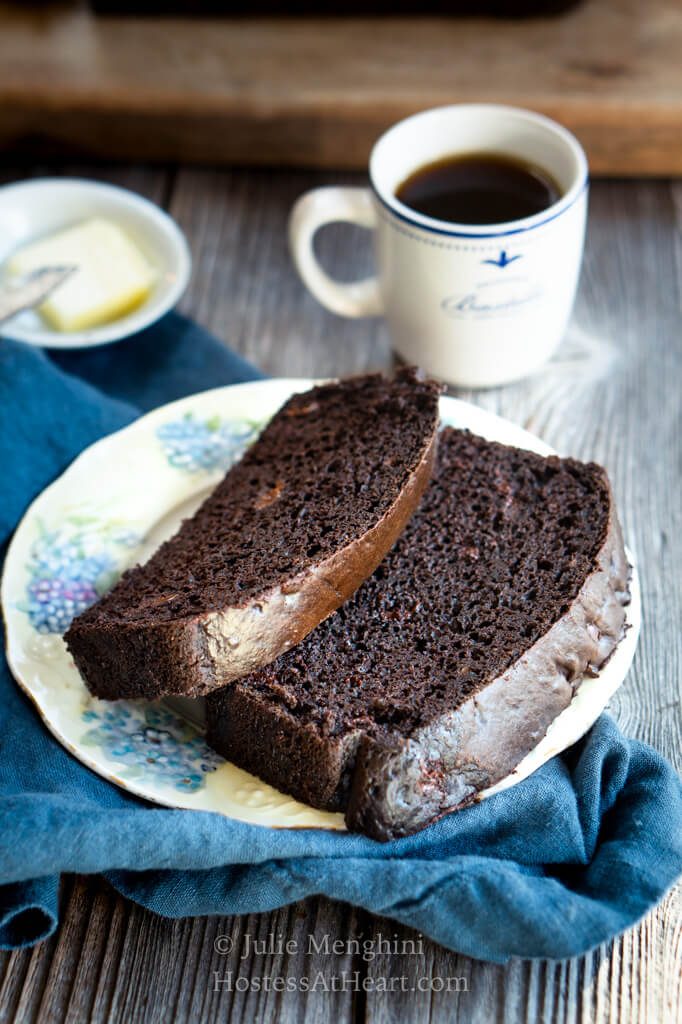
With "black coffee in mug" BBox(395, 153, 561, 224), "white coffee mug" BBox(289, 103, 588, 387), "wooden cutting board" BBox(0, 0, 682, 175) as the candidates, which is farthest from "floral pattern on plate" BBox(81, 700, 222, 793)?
"wooden cutting board" BBox(0, 0, 682, 175)

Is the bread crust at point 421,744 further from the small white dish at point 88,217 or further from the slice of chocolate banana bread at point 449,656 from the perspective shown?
the small white dish at point 88,217

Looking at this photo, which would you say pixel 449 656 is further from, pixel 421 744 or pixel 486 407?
pixel 486 407

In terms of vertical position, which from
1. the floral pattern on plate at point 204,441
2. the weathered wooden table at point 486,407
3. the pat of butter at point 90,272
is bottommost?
the weathered wooden table at point 486,407

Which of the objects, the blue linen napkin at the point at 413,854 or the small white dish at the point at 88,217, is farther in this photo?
the small white dish at the point at 88,217

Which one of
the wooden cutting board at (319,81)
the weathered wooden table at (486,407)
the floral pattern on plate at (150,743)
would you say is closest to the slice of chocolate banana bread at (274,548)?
the floral pattern on plate at (150,743)

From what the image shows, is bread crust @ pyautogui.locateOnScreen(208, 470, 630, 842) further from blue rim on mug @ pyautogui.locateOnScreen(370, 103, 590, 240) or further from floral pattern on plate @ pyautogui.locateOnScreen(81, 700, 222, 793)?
blue rim on mug @ pyautogui.locateOnScreen(370, 103, 590, 240)

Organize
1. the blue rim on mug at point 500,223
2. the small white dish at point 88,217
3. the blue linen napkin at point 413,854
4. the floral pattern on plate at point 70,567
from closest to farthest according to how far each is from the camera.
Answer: the blue linen napkin at point 413,854 < the floral pattern on plate at point 70,567 < the blue rim on mug at point 500,223 < the small white dish at point 88,217

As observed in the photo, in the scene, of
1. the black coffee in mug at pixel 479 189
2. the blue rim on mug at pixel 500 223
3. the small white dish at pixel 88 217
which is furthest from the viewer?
the small white dish at pixel 88 217
